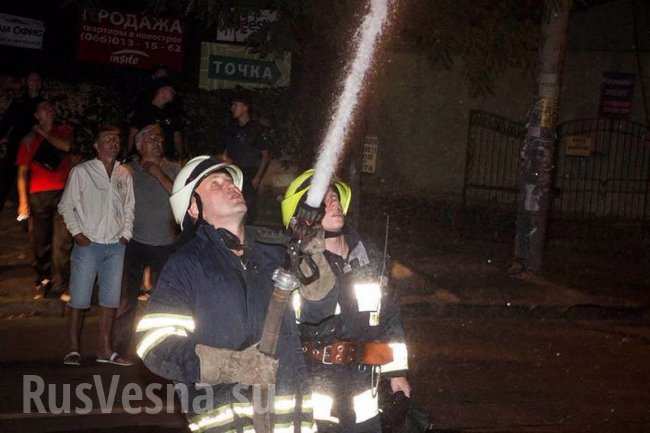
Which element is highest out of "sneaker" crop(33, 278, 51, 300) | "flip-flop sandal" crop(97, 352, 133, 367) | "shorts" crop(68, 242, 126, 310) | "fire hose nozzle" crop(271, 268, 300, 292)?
"fire hose nozzle" crop(271, 268, 300, 292)

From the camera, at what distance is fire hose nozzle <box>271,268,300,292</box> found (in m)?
3.26

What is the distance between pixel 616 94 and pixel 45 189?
1369cm

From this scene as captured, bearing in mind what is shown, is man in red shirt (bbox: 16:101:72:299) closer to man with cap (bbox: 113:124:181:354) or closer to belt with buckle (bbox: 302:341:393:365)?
man with cap (bbox: 113:124:181:354)

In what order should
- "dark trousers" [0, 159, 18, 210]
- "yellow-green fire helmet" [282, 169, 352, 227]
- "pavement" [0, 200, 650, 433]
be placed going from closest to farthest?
"yellow-green fire helmet" [282, 169, 352, 227]
"pavement" [0, 200, 650, 433]
"dark trousers" [0, 159, 18, 210]

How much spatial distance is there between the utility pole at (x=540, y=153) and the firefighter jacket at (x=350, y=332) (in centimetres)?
765

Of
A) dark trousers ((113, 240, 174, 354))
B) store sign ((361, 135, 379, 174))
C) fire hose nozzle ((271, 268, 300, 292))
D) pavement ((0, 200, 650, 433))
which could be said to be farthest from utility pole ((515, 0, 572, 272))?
fire hose nozzle ((271, 268, 300, 292))

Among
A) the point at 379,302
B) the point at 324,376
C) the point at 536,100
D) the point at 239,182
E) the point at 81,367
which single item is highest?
the point at 536,100

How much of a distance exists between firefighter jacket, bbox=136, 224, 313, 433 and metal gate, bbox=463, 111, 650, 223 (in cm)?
1559

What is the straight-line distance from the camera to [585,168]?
1933cm

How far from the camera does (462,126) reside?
804 inches

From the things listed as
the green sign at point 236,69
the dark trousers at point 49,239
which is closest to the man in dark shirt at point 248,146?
the dark trousers at point 49,239

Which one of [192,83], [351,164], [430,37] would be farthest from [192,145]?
[430,37]

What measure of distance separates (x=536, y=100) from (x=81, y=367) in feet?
21.2

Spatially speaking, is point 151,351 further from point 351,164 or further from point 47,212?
point 351,164
